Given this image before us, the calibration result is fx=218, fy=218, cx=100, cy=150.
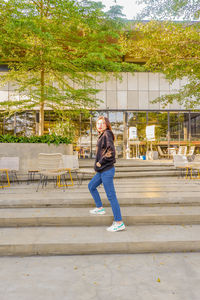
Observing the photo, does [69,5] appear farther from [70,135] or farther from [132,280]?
[132,280]

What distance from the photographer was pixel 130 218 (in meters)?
3.89

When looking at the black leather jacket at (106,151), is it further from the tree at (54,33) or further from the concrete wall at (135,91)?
the concrete wall at (135,91)

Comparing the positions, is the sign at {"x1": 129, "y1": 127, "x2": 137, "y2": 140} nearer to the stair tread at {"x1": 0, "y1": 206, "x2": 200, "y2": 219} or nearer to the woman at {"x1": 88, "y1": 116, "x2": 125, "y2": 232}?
the stair tread at {"x1": 0, "y1": 206, "x2": 200, "y2": 219}

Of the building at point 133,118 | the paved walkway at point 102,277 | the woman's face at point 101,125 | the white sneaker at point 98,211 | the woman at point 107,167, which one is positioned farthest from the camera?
the building at point 133,118

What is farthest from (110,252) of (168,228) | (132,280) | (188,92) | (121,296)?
(188,92)

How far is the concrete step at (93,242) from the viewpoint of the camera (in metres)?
3.11

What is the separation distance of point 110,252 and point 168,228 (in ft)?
3.86

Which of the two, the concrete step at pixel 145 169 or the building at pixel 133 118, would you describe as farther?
the building at pixel 133 118

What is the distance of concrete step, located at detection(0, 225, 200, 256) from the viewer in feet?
10.2

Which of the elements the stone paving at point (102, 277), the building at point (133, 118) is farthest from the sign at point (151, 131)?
the stone paving at point (102, 277)

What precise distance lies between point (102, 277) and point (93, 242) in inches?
25.3

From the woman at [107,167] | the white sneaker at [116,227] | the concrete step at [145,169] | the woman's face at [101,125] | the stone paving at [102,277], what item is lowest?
the stone paving at [102,277]

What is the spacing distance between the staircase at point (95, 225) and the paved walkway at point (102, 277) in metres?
0.13

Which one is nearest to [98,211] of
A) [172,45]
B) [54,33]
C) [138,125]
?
[172,45]
